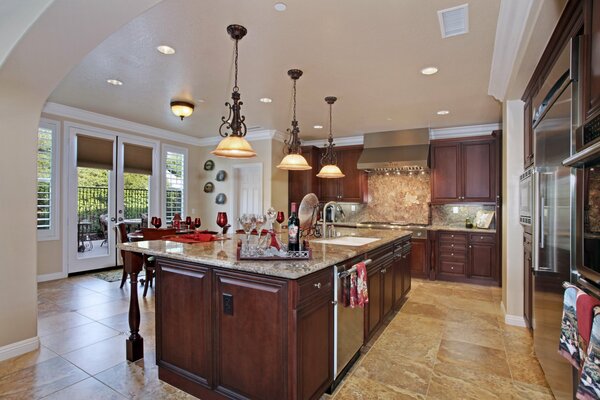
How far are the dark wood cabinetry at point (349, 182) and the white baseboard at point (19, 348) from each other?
5092 mm

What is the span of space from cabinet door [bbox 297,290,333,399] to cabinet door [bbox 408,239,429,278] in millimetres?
3811

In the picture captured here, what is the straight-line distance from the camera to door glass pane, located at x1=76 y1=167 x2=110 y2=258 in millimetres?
5324

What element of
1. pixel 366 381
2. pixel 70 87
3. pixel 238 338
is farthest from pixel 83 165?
pixel 366 381

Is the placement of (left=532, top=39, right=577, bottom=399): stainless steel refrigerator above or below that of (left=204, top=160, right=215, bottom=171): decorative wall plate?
below

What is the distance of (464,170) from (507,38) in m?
3.22

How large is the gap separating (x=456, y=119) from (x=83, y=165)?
620 centimetres

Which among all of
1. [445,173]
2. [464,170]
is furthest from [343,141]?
[464,170]

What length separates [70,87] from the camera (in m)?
4.09

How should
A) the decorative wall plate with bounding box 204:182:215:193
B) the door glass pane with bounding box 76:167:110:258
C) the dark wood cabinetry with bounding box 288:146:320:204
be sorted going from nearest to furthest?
the door glass pane with bounding box 76:167:110:258
the dark wood cabinetry with bounding box 288:146:320:204
the decorative wall plate with bounding box 204:182:215:193

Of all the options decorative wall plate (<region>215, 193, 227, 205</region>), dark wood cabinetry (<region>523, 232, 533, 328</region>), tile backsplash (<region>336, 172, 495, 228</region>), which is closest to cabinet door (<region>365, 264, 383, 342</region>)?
dark wood cabinetry (<region>523, 232, 533, 328</region>)

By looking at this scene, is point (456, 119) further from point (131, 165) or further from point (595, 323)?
point (131, 165)

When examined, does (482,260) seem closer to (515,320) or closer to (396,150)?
(515,320)

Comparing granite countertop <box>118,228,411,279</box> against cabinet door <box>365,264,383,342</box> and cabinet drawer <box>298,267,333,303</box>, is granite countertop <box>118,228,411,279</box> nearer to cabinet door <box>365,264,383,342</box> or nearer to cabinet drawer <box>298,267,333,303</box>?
cabinet drawer <box>298,267,333,303</box>

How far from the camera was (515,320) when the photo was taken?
3.38 metres
